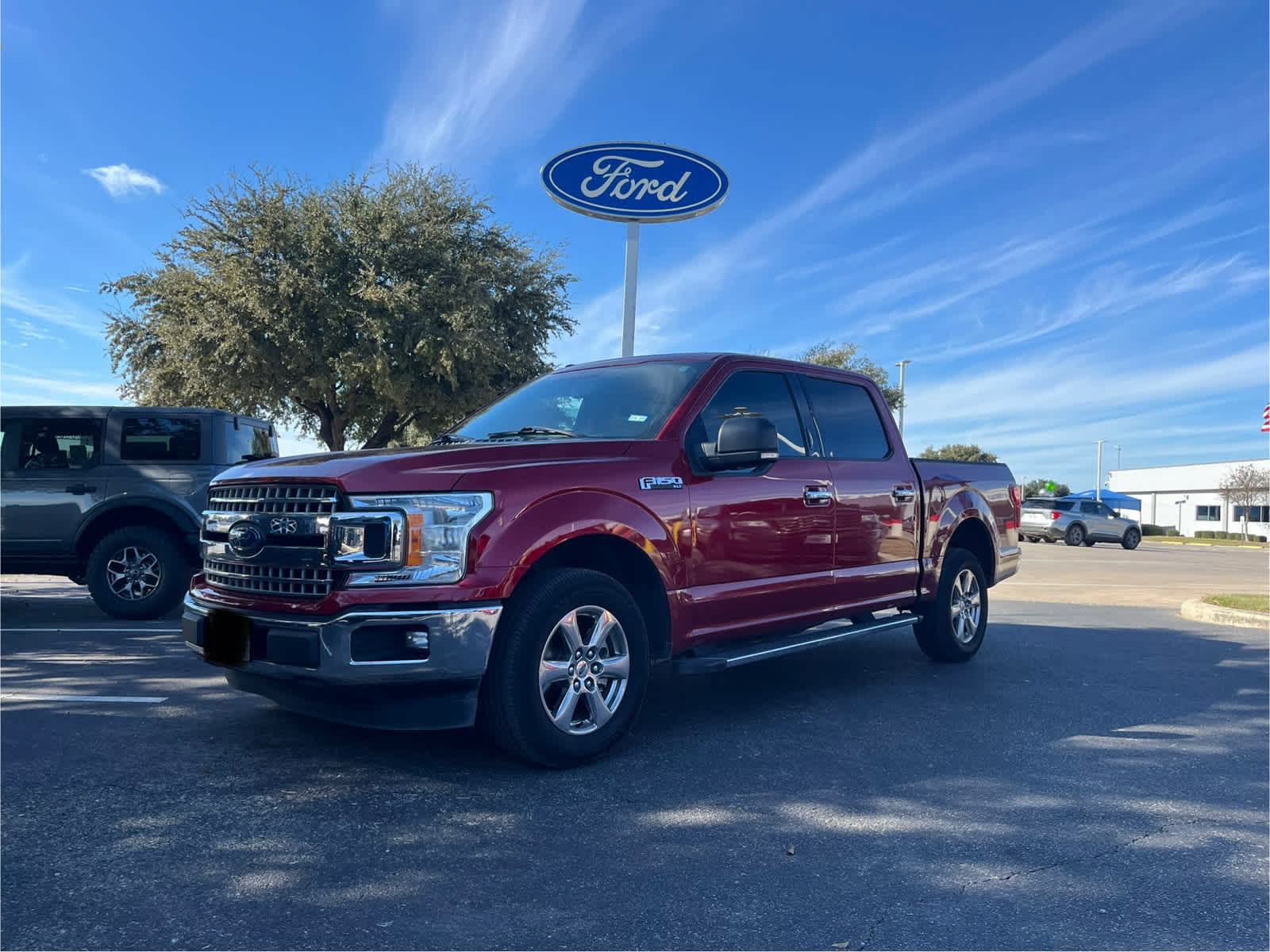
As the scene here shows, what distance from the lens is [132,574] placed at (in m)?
8.38

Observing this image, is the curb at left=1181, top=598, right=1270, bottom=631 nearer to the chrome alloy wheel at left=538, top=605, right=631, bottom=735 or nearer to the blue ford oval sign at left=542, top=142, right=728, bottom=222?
the blue ford oval sign at left=542, top=142, right=728, bottom=222

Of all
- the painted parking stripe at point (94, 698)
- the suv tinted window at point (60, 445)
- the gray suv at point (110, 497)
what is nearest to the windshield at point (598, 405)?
the painted parking stripe at point (94, 698)

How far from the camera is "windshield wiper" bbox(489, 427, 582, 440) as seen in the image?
4.91 m

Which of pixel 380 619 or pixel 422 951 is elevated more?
pixel 380 619

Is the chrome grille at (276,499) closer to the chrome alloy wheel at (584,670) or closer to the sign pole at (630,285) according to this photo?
the chrome alloy wheel at (584,670)

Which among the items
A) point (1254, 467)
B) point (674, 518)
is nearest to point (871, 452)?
point (674, 518)

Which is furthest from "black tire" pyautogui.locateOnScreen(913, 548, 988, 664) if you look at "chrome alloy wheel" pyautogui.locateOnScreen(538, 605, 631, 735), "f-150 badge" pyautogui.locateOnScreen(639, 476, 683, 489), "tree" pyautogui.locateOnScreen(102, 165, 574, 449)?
"tree" pyautogui.locateOnScreen(102, 165, 574, 449)

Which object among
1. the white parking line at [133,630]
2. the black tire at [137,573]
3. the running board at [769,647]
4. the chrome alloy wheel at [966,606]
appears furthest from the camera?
the black tire at [137,573]

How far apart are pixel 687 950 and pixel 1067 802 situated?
2075mm

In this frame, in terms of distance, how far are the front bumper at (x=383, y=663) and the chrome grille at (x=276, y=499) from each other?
1.46ft

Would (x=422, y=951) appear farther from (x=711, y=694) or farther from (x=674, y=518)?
(x=711, y=694)

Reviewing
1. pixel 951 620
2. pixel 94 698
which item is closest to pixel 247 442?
pixel 94 698

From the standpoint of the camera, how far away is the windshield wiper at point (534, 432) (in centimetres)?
491

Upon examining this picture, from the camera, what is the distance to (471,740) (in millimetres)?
4543
